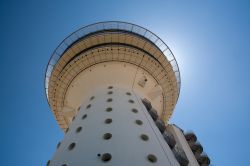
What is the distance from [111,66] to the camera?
1800 centimetres

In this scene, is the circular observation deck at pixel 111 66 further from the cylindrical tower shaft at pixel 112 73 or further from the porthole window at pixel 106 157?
the porthole window at pixel 106 157

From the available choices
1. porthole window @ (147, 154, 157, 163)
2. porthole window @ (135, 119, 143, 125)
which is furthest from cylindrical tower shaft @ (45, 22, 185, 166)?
porthole window @ (147, 154, 157, 163)

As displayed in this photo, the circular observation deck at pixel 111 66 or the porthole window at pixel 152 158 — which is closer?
the porthole window at pixel 152 158

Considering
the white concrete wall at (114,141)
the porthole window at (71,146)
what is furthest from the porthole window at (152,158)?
the porthole window at (71,146)

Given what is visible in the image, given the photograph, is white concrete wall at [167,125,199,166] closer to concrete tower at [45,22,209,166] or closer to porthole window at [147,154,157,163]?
concrete tower at [45,22,209,166]

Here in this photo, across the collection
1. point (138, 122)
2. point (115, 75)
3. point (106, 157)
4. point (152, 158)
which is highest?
point (115, 75)

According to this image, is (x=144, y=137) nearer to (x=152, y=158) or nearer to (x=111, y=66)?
(x=152, y=158)

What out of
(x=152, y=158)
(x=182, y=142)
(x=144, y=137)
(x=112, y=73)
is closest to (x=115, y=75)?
(x=112, y=73)

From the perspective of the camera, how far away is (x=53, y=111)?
19.3 m

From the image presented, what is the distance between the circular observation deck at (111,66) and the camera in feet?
58.6

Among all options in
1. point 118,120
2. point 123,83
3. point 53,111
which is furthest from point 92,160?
point 53,111

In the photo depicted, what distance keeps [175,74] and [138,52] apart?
282 cm

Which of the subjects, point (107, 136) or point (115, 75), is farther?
point (115, 75)

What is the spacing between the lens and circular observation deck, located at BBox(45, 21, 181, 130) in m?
17.9
